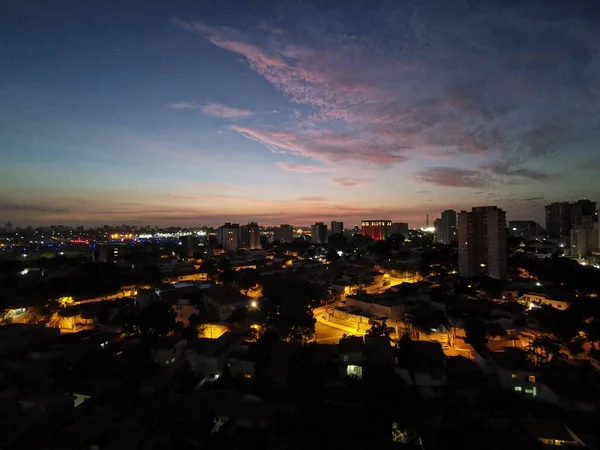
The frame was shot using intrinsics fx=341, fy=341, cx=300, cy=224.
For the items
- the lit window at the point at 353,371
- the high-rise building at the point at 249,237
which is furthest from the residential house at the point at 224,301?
the high-rise building at the point at 249,237

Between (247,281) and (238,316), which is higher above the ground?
(247,281)

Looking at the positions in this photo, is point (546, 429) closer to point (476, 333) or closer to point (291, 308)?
point (476, 333)

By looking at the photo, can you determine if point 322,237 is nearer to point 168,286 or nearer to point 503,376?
point 168,286

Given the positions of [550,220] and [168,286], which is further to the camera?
[550,220]

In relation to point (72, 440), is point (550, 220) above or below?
above

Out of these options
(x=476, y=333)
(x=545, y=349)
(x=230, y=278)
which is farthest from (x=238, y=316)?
(x=545, y=349)

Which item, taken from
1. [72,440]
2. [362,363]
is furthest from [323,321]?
[72,440]

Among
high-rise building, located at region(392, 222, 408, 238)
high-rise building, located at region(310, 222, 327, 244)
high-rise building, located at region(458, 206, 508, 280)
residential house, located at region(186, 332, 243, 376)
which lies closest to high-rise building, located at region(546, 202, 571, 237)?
high-rise building, located at region(392, 222, 408, 238)

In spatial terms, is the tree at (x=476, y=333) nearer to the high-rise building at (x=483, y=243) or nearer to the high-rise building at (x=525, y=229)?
the high-rise building at (x=483, y=243)
